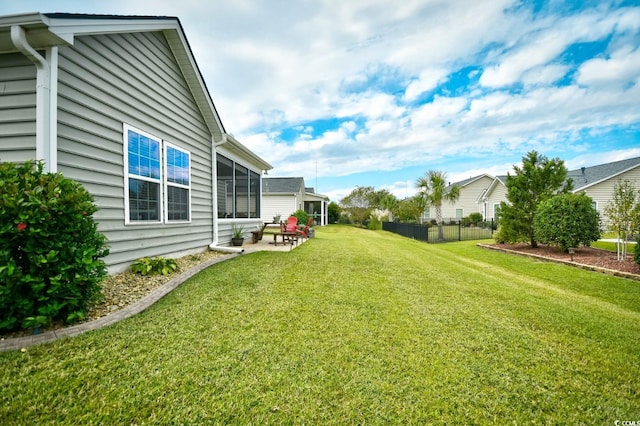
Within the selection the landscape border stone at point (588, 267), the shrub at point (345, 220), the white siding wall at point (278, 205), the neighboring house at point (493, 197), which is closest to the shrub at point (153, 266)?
the landscape border stone at point (588, 267)

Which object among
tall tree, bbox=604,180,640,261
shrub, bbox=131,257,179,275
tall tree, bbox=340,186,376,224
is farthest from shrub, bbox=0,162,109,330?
tall tree, bbox=340,186,376,224

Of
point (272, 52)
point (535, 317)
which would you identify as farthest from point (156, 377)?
point (272, 52)

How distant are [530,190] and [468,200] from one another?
2454 centimetres

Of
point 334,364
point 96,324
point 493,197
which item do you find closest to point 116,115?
point 96,324

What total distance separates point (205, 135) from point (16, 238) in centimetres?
606

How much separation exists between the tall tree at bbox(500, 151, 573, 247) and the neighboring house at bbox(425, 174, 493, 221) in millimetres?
23569

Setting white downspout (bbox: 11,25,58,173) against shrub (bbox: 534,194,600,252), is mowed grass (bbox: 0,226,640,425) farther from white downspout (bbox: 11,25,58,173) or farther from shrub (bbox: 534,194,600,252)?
shrub (bbox: 534,194,600,252)

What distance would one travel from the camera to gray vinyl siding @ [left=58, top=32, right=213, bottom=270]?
3943mm

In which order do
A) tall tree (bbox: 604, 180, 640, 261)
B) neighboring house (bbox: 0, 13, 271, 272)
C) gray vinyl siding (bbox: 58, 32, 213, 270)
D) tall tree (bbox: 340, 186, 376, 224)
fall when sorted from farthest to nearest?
tall tree (bbox: 340, 186, 376, 224) → tall tree (bbox: 604, 180, 640, 261) → gray vinyl siding (bbox: 58, 32, 213, 270) → neighboring house (bbox: 0, 13, 271, 272)

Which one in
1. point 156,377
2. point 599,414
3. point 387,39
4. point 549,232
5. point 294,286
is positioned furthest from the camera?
point 387,39

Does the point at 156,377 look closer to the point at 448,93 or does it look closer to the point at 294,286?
the point at 294,286

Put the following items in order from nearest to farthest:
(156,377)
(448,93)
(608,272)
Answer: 1. (156,377)
2. (608,272)
3. (448,93)

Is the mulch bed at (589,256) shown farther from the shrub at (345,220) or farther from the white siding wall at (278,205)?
the shrub at (345,220)

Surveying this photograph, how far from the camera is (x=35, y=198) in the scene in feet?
8.34
